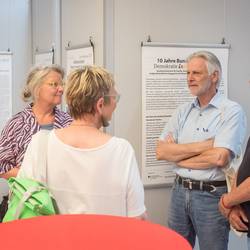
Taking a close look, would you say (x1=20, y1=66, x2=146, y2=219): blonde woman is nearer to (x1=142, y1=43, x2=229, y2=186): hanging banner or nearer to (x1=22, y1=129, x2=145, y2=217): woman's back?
(x1=22, y1=129, x2=145, y2=217): woman's back

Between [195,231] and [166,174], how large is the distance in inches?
20.1

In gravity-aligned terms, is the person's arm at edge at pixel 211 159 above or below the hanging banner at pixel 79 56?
below

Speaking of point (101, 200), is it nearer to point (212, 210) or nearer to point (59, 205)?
point (59, 205)

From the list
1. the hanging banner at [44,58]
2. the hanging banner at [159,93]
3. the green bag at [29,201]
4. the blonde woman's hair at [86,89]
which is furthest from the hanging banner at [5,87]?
the green bag at [29,201]

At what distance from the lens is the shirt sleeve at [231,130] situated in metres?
2.34

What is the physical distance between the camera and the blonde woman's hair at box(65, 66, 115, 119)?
1501 mm

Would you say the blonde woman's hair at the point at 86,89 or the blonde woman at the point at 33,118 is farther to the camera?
the blonde woman at the point at 33,118

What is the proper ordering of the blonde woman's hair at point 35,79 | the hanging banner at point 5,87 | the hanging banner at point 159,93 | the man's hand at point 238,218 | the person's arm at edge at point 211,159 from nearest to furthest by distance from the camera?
the man's hand at point 238,218
the person's arm at edge at point 211,159
the blonde woman's hair at point 35,79
the hanging banner at point 159,93
the hanging banner at point 5,87

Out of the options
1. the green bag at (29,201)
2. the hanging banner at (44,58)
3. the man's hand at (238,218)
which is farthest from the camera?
the hanging banner at (44,58)

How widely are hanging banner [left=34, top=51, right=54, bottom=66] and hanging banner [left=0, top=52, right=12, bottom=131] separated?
264mm

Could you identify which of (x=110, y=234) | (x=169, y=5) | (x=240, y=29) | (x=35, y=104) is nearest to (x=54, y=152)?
(x=110, y=234)

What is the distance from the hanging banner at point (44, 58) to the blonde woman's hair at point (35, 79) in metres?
1.01

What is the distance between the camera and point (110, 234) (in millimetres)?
549

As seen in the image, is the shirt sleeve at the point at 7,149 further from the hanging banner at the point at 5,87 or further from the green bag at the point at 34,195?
the hanging banner at the point at 5,87
